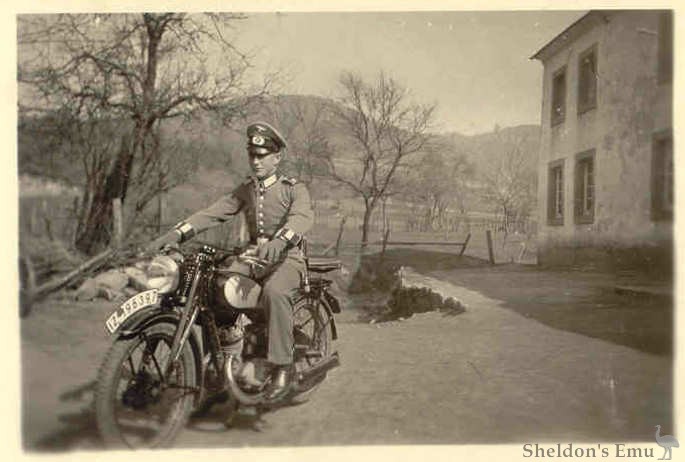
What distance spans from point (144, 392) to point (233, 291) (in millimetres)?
620

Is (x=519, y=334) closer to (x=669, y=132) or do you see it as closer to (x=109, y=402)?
(x=669, y=132)

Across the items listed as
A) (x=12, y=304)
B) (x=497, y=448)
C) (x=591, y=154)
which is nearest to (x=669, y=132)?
(x=591, y=154)

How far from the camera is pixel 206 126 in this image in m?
3.67

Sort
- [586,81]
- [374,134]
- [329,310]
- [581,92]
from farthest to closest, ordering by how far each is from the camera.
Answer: [586,81]
[581,92]
[374,134]
[329,310]

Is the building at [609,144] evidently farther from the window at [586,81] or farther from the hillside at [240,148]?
the hillside at [240,148]

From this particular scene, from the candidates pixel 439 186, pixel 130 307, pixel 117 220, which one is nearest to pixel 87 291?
pixel 117 220

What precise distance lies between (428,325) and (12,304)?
269 centimetres

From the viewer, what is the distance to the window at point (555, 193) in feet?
13.5

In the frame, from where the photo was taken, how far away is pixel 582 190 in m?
4.14

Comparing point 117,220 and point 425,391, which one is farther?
point 117,220

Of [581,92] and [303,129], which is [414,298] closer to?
[303,129]

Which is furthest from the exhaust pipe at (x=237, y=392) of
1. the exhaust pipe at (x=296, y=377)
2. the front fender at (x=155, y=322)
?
the front fender at (x=155, y=322)

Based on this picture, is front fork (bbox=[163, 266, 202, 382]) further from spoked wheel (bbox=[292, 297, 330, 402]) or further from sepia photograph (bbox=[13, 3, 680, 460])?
spoked wheel (bbox=[292, 297, 330, 402])

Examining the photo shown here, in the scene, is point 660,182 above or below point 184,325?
above
